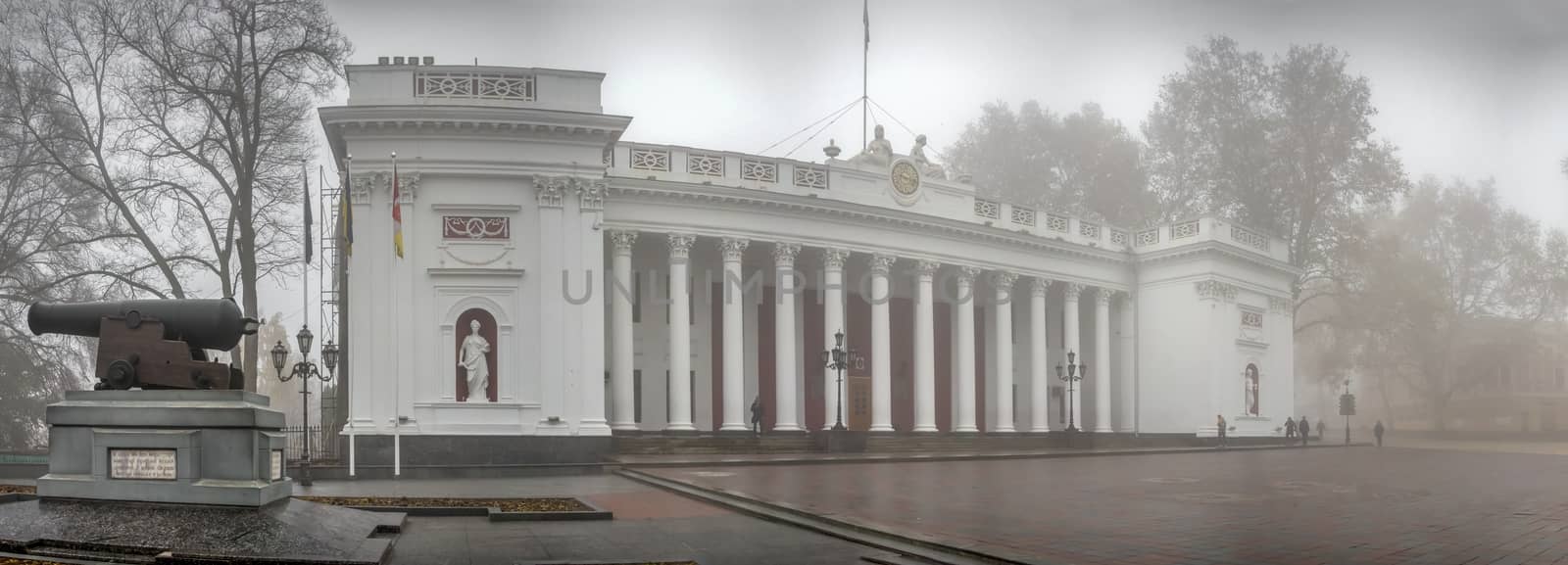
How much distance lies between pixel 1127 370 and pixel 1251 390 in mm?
5443

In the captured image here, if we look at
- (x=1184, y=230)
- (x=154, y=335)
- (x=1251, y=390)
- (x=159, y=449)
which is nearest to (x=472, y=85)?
(x=154, y=335)

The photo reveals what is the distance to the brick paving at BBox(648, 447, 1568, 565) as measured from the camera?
11.6 meters

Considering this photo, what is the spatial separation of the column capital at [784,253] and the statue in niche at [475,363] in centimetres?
1111

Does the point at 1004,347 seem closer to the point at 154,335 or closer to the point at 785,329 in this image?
the point at 785,329

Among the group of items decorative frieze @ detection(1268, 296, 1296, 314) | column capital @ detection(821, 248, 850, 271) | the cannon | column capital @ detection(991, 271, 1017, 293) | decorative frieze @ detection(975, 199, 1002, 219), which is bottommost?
the cannon

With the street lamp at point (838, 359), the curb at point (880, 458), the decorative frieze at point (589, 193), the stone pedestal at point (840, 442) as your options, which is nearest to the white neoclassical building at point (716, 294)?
the decorative frieze at point (589, 193)

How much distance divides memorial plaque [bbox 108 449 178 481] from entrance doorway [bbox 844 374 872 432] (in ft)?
104

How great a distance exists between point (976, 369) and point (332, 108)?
28022mm

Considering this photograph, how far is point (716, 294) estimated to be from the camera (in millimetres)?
40031

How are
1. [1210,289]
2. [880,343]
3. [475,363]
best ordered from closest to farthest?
1. [475,363]
2. [880,343]
3. [1210,289]

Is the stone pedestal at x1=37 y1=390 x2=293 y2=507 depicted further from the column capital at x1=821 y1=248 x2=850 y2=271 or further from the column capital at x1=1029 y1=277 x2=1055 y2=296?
the column capital at x1=1029 y1=277 x2=1055 y2=296

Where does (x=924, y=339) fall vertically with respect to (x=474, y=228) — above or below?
below

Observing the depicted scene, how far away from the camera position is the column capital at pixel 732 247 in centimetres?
3662

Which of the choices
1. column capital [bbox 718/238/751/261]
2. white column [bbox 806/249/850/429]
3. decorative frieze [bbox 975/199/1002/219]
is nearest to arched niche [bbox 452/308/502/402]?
column capital [bbox 718/238/751/261]
